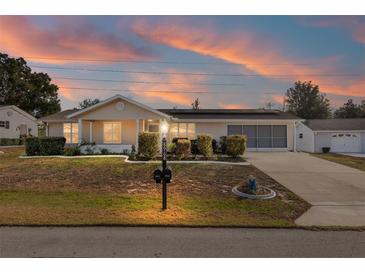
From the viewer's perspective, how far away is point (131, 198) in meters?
7.56

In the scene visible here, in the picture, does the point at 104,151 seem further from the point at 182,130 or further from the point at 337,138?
the point at 337,138

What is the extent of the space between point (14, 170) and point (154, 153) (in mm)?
6672

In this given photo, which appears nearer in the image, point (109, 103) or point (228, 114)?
point (109, 103)

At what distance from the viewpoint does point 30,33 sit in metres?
10.0

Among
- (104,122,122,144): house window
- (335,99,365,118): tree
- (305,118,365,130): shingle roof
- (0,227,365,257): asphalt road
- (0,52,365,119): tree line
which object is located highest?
(0,52,365,119): tree line

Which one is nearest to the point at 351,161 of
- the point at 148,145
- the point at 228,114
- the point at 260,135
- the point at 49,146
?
the point at 260,135

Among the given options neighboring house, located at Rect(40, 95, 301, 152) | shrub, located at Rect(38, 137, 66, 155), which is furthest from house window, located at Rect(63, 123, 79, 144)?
shrub, located at Rect(38, 137, 66, 155)

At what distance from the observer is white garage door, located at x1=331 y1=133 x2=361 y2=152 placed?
79.5 ft

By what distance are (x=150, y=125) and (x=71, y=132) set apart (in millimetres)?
6381

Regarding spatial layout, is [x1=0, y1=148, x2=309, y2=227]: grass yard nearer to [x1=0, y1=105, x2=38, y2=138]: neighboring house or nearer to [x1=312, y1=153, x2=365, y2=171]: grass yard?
[x1=312, y1=153, x2=365, y2=171]: grass yard

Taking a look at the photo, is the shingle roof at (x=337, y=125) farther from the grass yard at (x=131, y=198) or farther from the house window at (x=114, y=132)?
the house window at (x=114, y=132)

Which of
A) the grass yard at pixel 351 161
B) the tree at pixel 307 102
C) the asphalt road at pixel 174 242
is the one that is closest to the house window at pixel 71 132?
the asphalt road at pixel 174 242

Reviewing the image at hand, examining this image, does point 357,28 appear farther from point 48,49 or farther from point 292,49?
point 48,49

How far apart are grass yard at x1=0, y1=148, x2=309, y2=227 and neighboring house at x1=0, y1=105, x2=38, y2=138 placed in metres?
24.4
